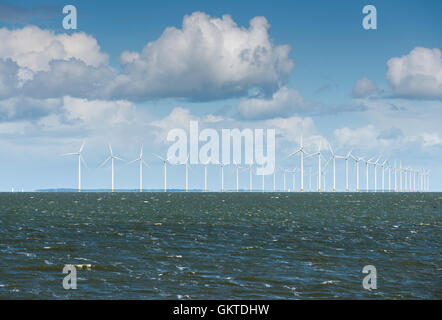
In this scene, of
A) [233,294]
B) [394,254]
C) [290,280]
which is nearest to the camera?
[233,294]

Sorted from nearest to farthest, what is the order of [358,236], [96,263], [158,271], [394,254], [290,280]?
1. [290,280]
2. [158,271]
3. [96,263]
4. [394,254]
5. [358,236]

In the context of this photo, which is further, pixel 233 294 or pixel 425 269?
pixel 425 269

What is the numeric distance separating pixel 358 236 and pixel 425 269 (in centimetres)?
2066

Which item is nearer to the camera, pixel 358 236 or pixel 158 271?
pixel 158 271

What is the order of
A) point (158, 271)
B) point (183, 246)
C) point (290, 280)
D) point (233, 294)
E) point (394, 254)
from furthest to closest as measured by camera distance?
point (183, 246), point (394, 254), point (158, 271), point (290, 280), point (233, 294)

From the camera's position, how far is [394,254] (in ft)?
153

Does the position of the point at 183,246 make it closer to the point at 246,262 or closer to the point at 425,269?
the point at 246,262

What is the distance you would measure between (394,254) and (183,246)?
18378mm
